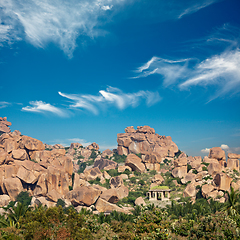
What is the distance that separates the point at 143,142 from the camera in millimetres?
120938

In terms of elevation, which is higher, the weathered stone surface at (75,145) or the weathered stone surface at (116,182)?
the weathered stone surface at (75,145)

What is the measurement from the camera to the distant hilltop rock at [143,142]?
11800cm

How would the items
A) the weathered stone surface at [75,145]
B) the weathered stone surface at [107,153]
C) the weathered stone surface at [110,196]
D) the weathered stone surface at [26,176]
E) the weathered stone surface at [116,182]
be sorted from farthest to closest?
the weathered stone surface at [75,145]
the weathered stone surface at [107,153]
the weathered stone surface at [116,182]
the weathered stone surface at [26,176]
the weathered stone surface at [110,196]

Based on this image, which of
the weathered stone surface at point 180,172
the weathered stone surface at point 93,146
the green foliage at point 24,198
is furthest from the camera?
the weathered stone surface at point 93,146

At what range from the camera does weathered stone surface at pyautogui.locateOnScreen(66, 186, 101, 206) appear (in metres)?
52.0

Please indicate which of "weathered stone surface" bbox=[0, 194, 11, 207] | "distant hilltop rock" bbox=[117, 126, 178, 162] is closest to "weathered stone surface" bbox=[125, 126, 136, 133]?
"distant hilltop rock" bbox=[117, 126, 178, 162]

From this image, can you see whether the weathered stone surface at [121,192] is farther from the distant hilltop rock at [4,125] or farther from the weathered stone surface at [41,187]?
the distant hilltop rock at [4,125]

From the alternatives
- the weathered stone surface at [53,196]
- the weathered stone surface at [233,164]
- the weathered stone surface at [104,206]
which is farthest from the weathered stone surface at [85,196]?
the weathered stone surface at [233,164]

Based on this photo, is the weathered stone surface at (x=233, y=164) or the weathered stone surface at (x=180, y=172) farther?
the weathered stone surface at (x=180, y=172)

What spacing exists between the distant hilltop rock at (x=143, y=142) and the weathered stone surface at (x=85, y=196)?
6640 cm

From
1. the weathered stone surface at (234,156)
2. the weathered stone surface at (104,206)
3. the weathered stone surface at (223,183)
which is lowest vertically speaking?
the weathered stone surface at (104,206)

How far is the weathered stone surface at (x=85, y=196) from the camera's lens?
52.0 metres

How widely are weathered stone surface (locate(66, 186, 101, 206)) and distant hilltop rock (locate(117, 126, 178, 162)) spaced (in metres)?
66.4

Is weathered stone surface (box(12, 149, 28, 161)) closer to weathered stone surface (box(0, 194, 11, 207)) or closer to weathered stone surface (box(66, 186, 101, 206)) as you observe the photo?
weathered stone surface (box(0, 194, 11, 207))
